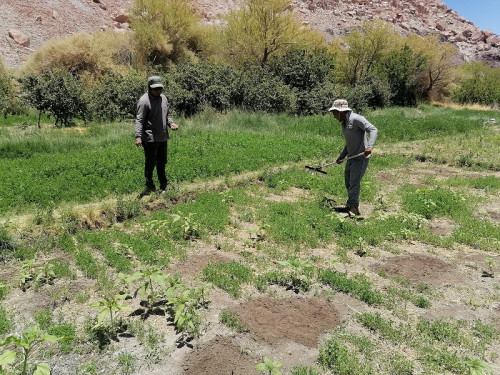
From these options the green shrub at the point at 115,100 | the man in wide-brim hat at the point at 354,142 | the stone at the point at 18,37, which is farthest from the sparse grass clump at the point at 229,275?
the stone at the point at 18,37

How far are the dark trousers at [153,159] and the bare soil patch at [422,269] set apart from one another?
4422 millimetres

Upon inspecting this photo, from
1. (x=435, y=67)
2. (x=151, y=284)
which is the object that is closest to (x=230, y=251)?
(x=151, y=284)

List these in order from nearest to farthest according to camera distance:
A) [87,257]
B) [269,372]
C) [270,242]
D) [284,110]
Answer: [269,372], [87,257], [270,242], [284,110]

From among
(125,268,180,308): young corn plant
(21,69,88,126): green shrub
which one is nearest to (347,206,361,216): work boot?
(125,268,180,308): young corn plant

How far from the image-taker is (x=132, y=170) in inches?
348

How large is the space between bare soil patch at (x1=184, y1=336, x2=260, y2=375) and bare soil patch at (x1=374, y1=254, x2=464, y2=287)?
242cm

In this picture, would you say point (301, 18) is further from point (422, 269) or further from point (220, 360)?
point (220, 360)

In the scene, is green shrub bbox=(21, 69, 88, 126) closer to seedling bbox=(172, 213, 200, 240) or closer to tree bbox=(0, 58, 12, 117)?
tree bbox=(0, 58, 12, 117)

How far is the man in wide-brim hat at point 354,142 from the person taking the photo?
21.6 ft

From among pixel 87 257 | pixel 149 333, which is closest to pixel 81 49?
pixel 87 257

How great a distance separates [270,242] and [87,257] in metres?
2.58

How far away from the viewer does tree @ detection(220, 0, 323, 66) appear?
2880 cm

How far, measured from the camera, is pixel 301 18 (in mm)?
66062

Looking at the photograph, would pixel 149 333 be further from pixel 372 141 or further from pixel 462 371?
pixel 372 141
